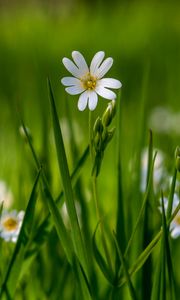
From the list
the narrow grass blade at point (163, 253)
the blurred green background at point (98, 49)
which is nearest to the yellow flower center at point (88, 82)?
the narrow grass blade at point (163, 253)

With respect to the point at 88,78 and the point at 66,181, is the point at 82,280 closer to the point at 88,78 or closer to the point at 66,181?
the point at 66,181

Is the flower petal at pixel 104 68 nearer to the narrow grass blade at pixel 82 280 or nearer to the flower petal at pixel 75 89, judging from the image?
the flower petal at pixel 75 89

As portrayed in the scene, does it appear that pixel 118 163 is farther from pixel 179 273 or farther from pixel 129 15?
pixel 129 15

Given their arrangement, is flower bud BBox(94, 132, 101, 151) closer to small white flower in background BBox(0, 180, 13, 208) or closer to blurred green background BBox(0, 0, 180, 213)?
small white flower in background BBox(0, 180, 13, 208)

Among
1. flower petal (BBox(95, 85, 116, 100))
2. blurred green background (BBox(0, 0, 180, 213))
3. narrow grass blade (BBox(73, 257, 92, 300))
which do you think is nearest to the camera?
flower petal (BBox(95, 85, 116, 100))

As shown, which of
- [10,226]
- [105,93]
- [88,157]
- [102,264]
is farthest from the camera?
[88,157]

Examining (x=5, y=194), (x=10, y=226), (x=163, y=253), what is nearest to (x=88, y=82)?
(x=163, y=253)

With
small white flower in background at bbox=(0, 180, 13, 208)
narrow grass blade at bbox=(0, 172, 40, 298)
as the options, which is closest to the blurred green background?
small white flower in background at bbox=(0, 180, 13, 208)
